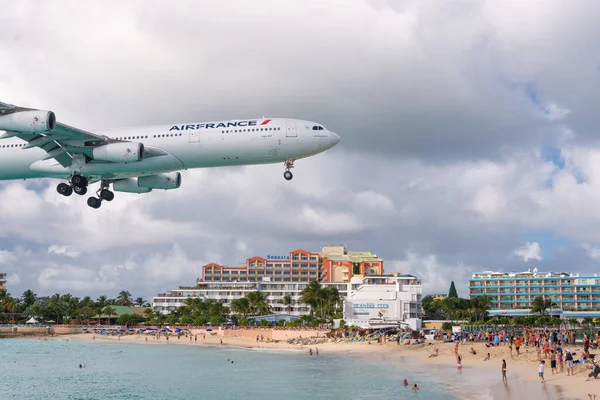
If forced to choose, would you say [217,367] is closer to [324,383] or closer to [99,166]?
[324,383]

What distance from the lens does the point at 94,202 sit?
60219 millimetres

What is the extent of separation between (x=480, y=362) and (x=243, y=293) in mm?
121121

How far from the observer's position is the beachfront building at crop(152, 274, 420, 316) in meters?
185

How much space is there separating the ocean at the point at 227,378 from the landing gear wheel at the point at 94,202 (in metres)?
17.7

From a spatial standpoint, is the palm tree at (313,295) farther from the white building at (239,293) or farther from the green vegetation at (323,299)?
the white building at (239,293)

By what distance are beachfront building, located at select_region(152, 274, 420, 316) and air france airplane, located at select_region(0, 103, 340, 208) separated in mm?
131025

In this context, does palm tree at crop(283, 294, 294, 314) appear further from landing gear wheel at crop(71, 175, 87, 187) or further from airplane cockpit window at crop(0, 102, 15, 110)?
airplane cockpit window at crop(0, 102, 15, 110)

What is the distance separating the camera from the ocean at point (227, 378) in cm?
Answer: 5862

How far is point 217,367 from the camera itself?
85500mm

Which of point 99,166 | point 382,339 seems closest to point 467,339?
point 382,339

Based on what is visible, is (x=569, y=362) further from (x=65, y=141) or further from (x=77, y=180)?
(x=65, y=141)

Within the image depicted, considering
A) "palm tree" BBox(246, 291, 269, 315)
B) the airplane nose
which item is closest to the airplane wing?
the airplane nose

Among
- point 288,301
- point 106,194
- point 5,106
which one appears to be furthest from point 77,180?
point 288,301

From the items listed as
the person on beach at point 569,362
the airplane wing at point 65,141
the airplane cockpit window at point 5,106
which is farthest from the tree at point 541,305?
the airplane cockpit window at point 5,106
